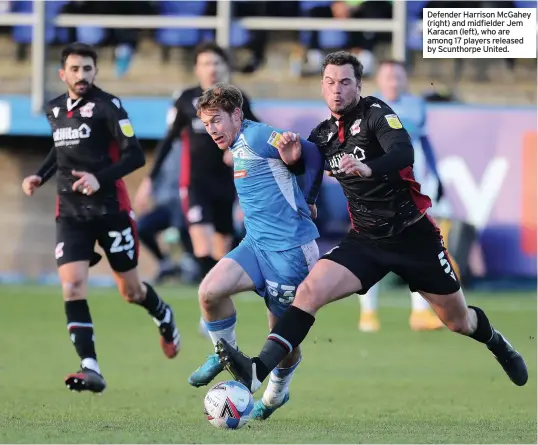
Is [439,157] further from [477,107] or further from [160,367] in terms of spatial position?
[160,367]

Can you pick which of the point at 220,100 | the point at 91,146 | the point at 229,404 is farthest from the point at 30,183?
the point at 229,404

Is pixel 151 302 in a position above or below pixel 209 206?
below

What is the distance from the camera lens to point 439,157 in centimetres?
1591

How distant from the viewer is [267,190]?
7070mm

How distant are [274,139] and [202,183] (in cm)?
476

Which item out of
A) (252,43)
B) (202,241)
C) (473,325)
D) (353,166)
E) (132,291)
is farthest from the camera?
(252,43)

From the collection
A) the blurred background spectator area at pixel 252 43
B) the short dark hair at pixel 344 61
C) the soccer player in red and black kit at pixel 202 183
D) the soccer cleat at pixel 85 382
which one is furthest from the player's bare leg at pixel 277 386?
the blurred background spectator area at pixel 252 43

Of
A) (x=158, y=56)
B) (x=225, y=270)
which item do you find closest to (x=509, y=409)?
(x=225, y=270)

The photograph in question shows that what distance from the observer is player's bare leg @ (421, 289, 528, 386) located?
7.27 meters

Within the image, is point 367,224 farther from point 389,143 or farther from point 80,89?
point 80,89

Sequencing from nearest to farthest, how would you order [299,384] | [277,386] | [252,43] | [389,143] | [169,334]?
1. [389,143]
2. [277,386]
3. [299,384]
4. [169,334]
5. [252,43]

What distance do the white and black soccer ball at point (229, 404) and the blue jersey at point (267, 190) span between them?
1.00 m

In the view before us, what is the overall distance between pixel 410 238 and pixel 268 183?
0.86 metres

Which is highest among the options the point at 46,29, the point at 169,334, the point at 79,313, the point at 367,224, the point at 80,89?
the point at 46,29
